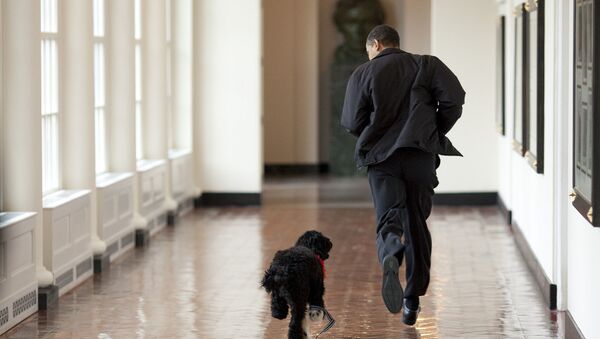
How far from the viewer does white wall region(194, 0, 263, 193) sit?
45.6 ft

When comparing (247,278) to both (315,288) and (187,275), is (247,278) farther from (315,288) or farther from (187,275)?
(315,288)

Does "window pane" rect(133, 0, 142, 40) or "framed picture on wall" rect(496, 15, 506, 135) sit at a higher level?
"window pane" rect(133, 0, 142, 40)

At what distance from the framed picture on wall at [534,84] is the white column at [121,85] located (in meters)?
3.48

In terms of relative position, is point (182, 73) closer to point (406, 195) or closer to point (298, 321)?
point (406, 195)

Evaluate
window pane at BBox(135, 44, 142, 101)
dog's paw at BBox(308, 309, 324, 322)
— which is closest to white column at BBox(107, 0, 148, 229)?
window pane at BBox(135, 44, 142, 101)

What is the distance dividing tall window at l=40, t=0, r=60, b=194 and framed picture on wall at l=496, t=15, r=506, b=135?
5.47 metres

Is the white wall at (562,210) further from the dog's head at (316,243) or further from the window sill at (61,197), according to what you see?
the window sill at (61,197)

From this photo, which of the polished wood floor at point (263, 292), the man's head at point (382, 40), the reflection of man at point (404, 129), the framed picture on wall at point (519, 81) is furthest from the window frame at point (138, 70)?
the reflection of man at point (404, 129)

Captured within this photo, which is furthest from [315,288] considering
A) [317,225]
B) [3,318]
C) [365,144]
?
[317,225]

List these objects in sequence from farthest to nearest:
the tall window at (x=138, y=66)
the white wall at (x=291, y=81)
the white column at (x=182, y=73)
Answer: the white wall at (x=291, y=81)
the white column at (x=182, y=73)
the tall window at (x=138, y=66)

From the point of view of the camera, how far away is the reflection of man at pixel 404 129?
639 centimetres

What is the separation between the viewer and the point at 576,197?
6.02m

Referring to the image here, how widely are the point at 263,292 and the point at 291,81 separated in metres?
11.3

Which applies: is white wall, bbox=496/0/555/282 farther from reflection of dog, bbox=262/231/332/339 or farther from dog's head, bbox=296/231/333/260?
reflection of dog, bbox=262/231/332/339
